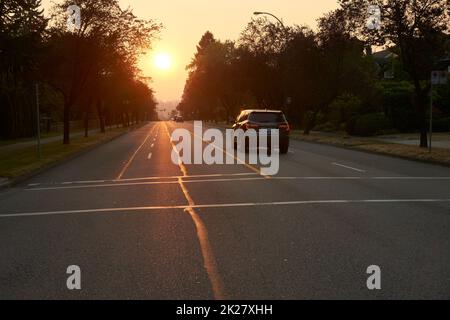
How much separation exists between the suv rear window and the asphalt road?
934 cm

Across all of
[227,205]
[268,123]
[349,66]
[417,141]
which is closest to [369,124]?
[349,66]

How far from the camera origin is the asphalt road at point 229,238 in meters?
5.40

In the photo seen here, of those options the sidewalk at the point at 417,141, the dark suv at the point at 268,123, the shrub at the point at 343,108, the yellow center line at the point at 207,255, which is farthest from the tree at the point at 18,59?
the shrub at the point at 343,108

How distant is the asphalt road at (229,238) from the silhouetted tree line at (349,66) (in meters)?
11.6

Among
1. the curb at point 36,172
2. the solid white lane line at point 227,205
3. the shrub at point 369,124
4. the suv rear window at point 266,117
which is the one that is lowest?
the curb at point 36,172

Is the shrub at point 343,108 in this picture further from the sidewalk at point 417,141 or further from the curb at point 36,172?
the curb at point 36,172

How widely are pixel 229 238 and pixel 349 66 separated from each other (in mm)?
34688

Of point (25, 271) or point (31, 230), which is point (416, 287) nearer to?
point (25, 271)

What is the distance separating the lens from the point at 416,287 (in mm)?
5285

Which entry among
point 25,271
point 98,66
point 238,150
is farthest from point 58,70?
point 25,271

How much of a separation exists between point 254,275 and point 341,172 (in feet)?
35.3

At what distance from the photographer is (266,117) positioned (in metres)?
23.5

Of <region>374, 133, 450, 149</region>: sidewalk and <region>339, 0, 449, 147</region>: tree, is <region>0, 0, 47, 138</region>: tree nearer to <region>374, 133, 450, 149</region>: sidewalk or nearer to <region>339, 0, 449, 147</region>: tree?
<region>339, 0, 449, 147</region>: tree
